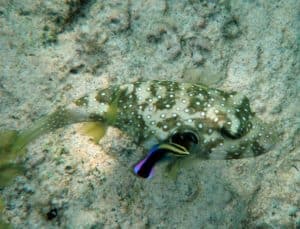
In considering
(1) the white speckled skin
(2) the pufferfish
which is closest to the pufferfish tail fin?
(2) the pufferfish

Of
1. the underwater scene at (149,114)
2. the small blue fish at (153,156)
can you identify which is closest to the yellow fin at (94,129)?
the underwater scene at (149,114)

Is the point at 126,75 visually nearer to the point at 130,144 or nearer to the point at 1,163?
the point at 130,144

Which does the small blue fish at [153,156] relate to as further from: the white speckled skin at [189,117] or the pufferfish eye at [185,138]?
the white speckled skin at [189,117]

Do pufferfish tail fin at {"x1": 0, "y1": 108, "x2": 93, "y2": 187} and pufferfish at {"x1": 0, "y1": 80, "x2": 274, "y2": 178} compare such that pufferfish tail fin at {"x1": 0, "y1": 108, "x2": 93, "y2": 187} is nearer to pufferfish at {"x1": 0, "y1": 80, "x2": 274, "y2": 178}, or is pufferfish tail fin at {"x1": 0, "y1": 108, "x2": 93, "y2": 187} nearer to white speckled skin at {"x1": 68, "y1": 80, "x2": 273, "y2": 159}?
pufferfish at {"x1": 0, "y1": 80, "x2": 274, "y2": 178}

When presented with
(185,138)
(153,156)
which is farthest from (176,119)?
(153,156)

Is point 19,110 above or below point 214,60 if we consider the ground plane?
below

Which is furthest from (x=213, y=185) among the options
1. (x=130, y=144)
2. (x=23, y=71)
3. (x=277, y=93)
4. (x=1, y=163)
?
(x=23, y=71)

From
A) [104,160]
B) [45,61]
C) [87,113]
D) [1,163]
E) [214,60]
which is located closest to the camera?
[1,163]
